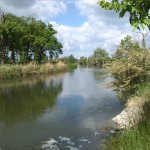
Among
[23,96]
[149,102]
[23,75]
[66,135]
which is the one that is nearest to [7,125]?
[66,135]

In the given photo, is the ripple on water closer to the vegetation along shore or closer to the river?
the river

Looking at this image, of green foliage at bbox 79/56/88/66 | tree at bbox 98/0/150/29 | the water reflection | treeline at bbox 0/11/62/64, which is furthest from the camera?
green foliage at bbox 79/56/88/66

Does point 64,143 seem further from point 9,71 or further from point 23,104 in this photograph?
point 9,71

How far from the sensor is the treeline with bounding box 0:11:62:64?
53.1 meters

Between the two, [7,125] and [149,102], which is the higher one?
[149,102]

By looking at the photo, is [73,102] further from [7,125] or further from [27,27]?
[27,27]

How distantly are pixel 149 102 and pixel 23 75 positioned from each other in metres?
35.2

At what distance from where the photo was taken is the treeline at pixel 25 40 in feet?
174

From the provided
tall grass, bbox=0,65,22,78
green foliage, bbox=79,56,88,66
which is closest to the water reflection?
tall grass, bbox=0,65,22,78

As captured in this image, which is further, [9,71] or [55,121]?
[9,71]

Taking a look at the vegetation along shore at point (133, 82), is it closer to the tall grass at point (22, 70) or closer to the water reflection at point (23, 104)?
the water reflection at point (23, 104)

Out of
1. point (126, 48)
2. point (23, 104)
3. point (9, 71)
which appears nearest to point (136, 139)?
point (126, 48)

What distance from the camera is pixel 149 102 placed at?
42.5 ft

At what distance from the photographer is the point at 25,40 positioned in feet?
209
